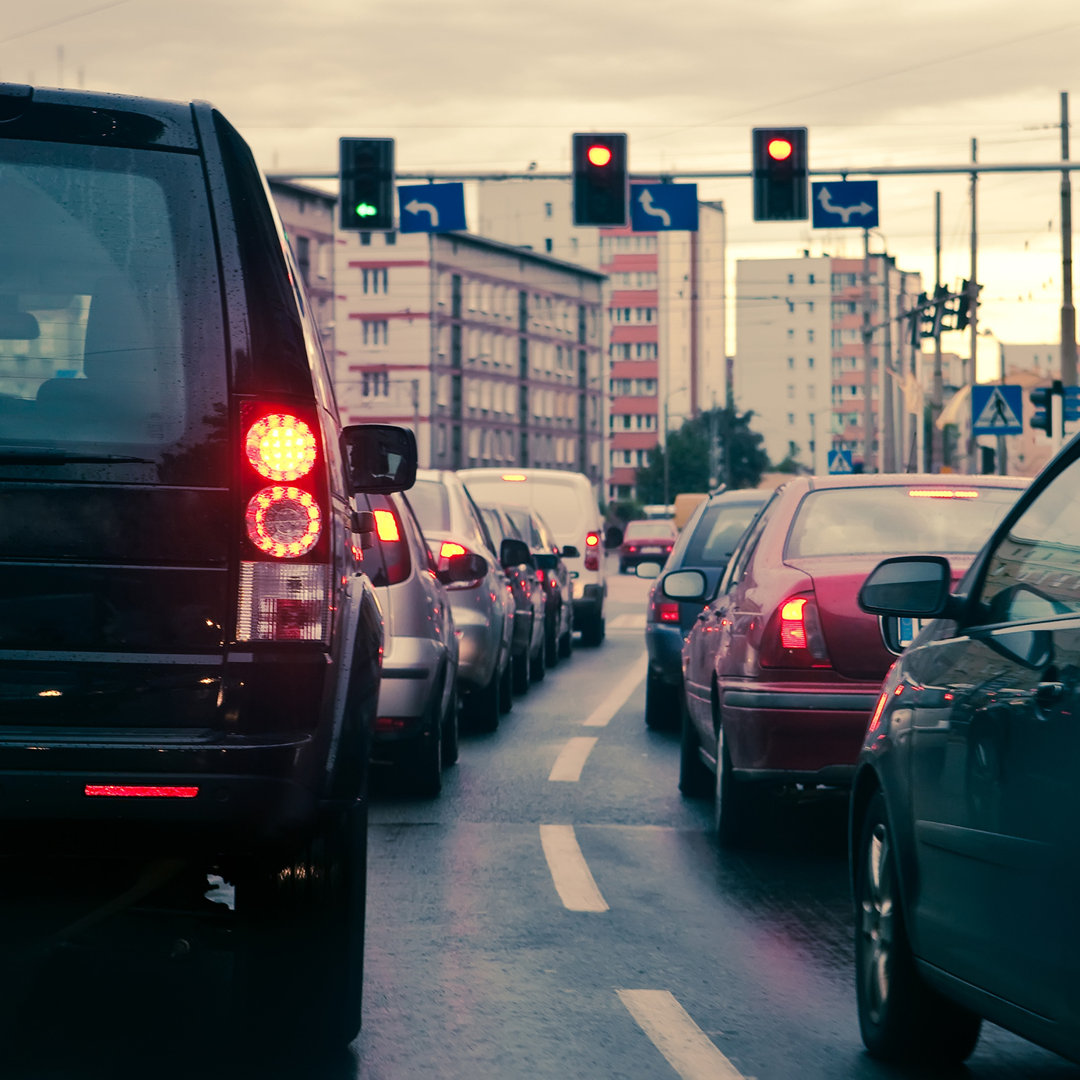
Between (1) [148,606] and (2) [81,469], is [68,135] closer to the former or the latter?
(2) [81,469]

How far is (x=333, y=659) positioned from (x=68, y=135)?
1205 mm

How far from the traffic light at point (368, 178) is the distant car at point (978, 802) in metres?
20.8

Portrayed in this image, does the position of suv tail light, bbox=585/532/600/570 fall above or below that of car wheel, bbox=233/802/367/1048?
above

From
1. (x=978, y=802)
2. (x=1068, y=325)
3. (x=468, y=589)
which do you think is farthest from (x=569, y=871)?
(x=1068, y=325)

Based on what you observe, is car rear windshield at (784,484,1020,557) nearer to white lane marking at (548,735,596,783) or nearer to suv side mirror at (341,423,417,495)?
white lane marking at (548,735,596,783)

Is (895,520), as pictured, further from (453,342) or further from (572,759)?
(453,342)

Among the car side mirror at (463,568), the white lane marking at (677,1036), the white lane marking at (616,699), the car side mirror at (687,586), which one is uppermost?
the car side mirror at (463,568)

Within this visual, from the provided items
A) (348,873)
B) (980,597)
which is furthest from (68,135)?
(980,597)

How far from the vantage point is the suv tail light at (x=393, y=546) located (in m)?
10.3

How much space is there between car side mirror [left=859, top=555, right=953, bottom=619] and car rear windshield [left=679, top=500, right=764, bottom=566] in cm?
847

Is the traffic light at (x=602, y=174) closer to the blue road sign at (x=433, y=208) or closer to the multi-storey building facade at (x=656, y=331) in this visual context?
the blue road sign at (x=433, y=208)

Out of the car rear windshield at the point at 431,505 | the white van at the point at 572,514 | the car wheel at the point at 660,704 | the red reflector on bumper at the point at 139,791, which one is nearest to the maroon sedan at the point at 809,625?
the car rear windshield at the point at 431,505

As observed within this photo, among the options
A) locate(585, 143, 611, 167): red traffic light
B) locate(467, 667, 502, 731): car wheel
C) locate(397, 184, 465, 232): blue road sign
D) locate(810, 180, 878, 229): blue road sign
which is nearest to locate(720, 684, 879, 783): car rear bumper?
locate(467, 667, 502, 731): car wheel

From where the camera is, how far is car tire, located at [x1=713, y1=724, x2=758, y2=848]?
8594mm
